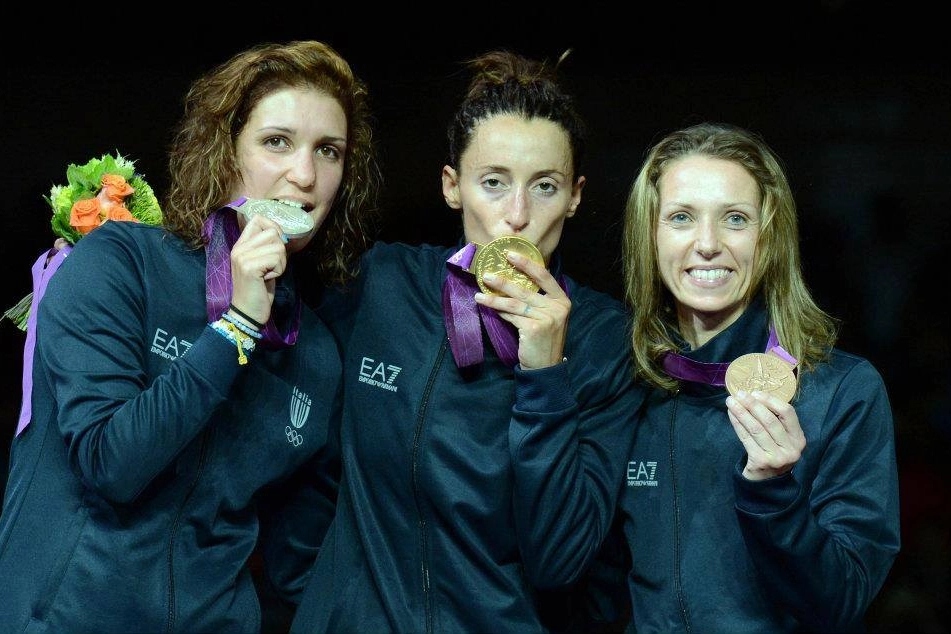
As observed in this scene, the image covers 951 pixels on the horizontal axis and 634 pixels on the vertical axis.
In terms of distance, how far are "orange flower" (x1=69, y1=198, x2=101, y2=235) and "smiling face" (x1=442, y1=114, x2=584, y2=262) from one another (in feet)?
2.89

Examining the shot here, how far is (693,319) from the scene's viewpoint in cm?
291

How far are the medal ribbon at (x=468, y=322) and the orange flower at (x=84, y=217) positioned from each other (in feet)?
2.78

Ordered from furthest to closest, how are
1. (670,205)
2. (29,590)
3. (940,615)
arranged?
(940,615) → (670,205) → (29,590)

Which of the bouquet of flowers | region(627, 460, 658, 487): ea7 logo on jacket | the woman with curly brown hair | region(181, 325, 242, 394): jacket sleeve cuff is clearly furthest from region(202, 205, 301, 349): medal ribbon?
region(627, 460, 658, 487): ea7 logo on jacket

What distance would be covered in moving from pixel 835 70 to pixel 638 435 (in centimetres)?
254

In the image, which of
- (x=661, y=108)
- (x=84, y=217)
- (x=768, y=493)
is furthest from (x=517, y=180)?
(x=661, y=108)

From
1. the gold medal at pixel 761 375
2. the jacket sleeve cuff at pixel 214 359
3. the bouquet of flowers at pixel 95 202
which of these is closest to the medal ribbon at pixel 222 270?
the jacket sleeve cuff at pixel 214 359

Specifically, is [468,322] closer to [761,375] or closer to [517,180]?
[517,180]

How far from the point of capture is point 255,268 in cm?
250

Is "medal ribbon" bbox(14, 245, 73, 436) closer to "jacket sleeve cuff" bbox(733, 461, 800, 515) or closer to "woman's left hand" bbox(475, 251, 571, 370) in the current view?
"woman's left hand" bbox(475, 251, 571, 370)

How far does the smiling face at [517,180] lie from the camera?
2822 mm

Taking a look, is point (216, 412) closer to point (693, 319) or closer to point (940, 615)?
point (693, 319)

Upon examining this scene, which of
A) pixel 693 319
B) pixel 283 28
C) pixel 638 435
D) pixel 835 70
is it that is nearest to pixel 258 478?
pixel 638 435

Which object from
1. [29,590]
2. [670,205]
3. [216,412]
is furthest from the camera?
[670,205]
